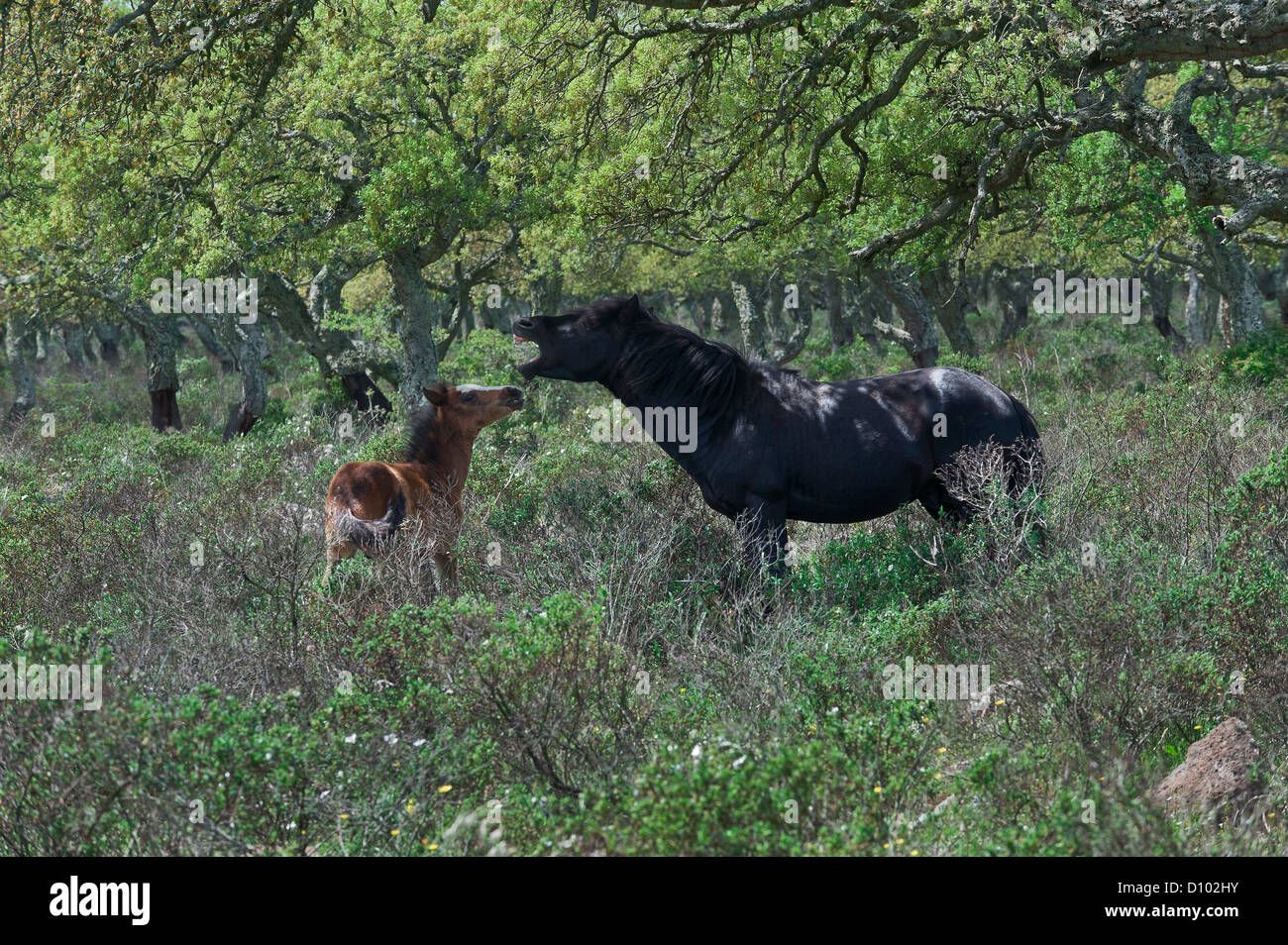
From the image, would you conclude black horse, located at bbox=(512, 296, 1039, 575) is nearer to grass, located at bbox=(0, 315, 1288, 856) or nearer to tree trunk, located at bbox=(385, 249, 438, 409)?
grass, located at bbox=(0, 315, 1288, 856)

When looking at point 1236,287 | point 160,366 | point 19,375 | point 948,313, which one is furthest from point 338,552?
point 19,375

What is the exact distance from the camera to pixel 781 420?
7.41 metres

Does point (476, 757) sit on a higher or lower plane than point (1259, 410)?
lower

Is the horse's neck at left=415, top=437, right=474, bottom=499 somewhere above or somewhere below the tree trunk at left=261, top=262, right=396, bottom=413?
below

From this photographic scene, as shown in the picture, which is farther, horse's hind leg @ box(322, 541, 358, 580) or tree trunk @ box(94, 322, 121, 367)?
tree trunk @ box(94, 322, 121, 367)

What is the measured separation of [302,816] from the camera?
4160 mm

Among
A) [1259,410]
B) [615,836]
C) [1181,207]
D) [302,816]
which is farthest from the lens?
[1181,207]

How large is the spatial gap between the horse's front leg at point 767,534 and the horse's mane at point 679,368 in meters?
0.72

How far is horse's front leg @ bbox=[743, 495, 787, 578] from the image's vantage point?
23.1 feet

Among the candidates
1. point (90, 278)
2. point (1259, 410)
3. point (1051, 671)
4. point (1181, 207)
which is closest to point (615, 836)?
point (1051, 671)

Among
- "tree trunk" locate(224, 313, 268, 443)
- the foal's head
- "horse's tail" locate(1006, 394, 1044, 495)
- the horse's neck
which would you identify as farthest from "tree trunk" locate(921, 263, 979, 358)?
the horse's neck

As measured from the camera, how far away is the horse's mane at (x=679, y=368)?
292 inches

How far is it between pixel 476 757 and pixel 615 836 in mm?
1021

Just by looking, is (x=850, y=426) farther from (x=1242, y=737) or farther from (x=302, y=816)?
(x=302, y=816)
